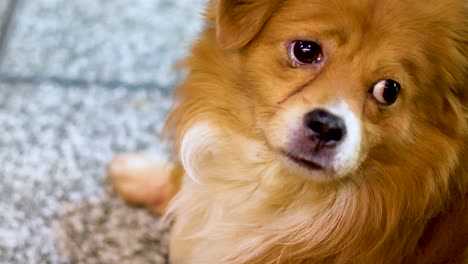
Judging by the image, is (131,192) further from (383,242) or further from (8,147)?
(383,242)

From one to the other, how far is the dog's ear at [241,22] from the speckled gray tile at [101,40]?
28.7 inches

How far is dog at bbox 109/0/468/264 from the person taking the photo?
1189 millimetres

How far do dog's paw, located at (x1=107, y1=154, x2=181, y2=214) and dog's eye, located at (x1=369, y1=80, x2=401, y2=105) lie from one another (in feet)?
2.06

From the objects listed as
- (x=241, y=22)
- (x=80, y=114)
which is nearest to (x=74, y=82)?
(x=80, y=114)

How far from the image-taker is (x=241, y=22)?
1251 mm

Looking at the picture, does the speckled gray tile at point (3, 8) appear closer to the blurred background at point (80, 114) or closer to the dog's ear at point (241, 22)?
the blurred background at point (80, 114)

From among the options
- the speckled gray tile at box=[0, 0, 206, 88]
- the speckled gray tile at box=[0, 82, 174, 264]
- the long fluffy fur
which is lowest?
the speckled gray tile at box=[0, 82, 174, 264]

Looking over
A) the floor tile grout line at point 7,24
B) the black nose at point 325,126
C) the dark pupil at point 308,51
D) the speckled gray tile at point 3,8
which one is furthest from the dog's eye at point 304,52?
the speckled gray tile at point 3,8

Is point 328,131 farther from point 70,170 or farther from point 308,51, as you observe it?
point 70,170

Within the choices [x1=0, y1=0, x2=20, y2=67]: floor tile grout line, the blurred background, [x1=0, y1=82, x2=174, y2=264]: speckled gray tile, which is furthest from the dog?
[x1=0, y1=0, x2=20, y2=67]: floor tile grout line

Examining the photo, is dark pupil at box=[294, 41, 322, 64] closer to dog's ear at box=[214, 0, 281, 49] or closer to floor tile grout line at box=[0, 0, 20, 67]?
dog's ear at box=[214, 0, 281, 49]

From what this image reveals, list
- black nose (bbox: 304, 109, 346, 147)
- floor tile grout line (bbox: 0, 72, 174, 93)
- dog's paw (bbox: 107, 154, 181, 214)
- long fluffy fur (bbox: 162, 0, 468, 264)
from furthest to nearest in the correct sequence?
floor tile grout line (bbox: 0, 72, 174, 93) < dog's paw (bbox: 107, 154, 181, 214) < long fluffy fur (bbox: 162, 0, 468, 264) < black nose (bbox: 304, 109, 346, 147)

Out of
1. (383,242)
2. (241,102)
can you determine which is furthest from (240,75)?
(383,242)

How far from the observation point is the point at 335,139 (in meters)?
1.16
